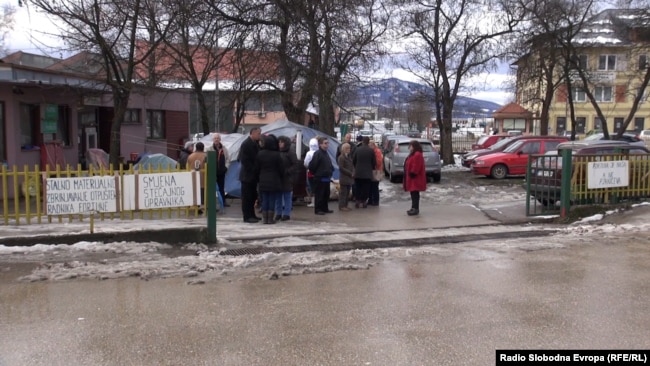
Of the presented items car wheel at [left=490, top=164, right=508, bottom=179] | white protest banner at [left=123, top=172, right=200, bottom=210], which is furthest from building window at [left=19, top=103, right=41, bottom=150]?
car wheel at [left=490, top=164, right=508, bottom=179]

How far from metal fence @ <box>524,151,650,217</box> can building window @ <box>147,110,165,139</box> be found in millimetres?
17910

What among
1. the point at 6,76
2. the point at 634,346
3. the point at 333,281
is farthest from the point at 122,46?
the point at 634,346

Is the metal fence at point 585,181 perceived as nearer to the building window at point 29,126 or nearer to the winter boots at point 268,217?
the winter boots at point 268,217

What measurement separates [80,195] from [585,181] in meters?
9.02

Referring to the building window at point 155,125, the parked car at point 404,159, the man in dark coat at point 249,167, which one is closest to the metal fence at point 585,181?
the man in dark coat at point 249,167

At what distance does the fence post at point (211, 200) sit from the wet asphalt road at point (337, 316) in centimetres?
183

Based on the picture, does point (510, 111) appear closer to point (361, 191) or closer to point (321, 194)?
point (361, 191)

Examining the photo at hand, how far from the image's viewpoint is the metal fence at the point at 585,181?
11555mm

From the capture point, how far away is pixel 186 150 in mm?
13969

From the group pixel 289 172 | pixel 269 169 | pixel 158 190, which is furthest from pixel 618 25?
pixel 158 190

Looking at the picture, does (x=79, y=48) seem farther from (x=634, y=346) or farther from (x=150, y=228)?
(x=634, y=346)

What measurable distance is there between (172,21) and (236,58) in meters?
2.21

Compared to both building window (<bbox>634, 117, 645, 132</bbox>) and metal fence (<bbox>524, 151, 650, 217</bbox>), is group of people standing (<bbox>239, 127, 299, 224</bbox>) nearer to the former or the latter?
metal fence (<bbox>524, 151, 650, 217</bbox>)

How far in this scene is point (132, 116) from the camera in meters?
24.2
